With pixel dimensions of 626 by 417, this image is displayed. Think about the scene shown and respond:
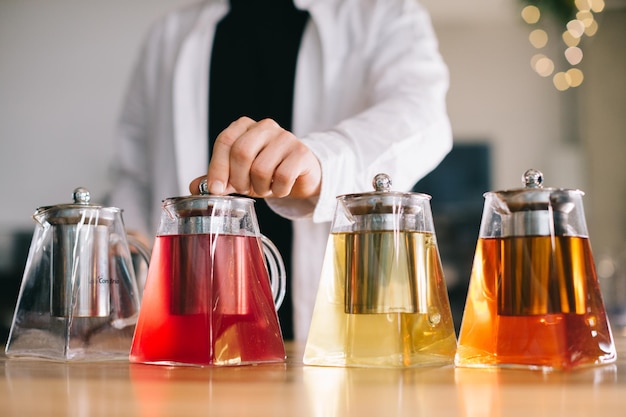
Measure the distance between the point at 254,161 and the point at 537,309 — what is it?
0.23 metres

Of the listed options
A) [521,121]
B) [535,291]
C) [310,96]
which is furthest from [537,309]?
[521,121]

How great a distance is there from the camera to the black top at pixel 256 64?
1.29m

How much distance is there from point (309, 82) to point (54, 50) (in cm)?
111

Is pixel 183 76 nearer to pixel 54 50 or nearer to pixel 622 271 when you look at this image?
pixel 54 50

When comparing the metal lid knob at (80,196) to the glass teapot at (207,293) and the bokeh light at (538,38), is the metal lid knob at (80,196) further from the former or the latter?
the bokeh light at (538,38)

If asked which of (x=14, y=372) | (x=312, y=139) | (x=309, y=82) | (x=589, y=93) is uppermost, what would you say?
(x=589, y=93)

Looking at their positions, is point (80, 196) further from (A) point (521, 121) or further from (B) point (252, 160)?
(A) point (521, 121)

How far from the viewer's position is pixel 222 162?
53 cm

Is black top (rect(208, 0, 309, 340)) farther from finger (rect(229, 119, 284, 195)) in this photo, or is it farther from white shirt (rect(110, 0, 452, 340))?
Answer: finger (rect(229, 119, 284, 195))

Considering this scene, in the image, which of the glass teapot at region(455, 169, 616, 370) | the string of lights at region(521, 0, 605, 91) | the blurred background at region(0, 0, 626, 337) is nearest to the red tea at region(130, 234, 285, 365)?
the glass teapot at region(455, 169, 616, 370)

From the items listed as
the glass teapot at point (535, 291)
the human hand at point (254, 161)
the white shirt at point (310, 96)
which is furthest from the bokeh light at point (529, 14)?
the glass teapot at point (535, 291)

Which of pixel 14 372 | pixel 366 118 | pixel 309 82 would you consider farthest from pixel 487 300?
pixel 309 82

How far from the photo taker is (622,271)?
7.90 feet

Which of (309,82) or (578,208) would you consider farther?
(309,82)
